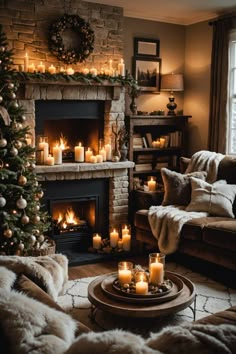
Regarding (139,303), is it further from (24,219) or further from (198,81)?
(198,81)

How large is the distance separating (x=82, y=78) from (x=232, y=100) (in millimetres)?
1931

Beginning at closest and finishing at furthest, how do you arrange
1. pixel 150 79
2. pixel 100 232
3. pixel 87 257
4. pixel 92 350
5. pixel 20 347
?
pixel 92 350 < pixel 20 347 < pixel 87 257 < pixel 100 232 < pixel 150 79

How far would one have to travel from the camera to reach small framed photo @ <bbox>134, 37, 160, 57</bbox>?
6.01 metres

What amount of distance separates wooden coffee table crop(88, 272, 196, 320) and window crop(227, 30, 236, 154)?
279cm

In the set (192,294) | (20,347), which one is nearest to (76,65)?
(192,294)

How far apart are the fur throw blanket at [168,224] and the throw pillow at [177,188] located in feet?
0.56

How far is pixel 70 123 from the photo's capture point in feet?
18.7

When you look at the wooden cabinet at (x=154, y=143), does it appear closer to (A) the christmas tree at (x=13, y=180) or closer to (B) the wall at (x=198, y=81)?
(B) the wall at (x=198, y=81)

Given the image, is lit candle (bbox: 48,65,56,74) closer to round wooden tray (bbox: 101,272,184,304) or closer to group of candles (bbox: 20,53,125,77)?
group of candles (bbox: 20,53,125,77)

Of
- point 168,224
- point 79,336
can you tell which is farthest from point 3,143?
point 79,336

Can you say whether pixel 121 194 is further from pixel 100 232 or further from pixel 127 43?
pixel 127 43

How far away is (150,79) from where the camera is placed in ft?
20.3

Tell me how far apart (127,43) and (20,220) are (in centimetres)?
283

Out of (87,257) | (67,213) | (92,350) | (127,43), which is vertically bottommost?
(87,257)
